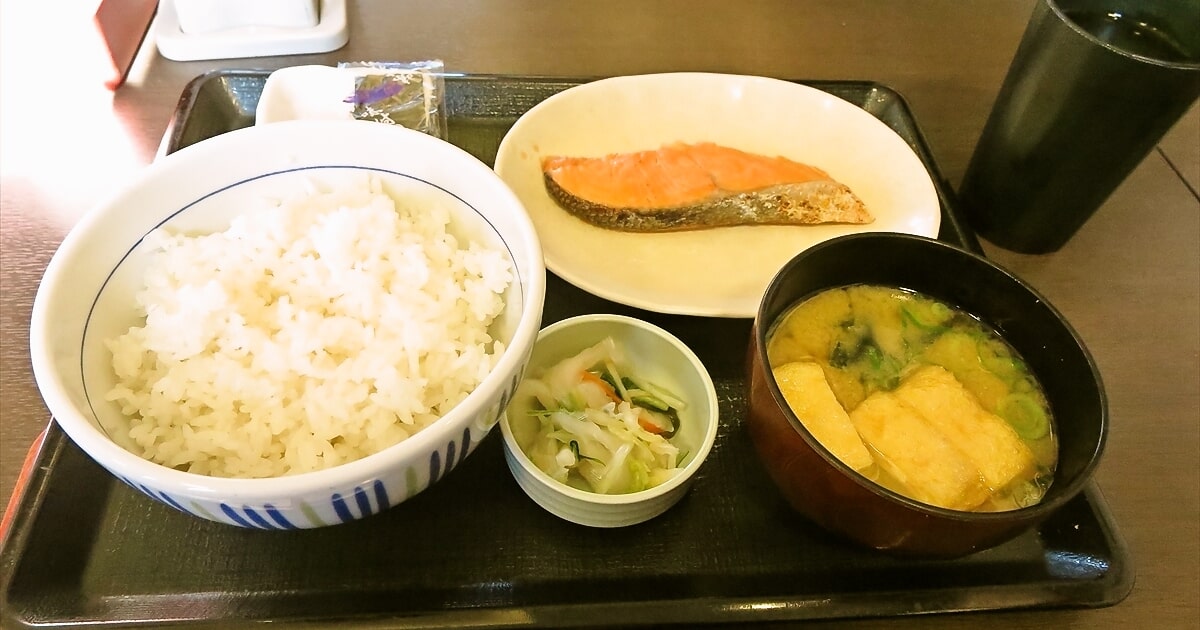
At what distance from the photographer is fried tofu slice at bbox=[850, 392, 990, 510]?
0.92 m

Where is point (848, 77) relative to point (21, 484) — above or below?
above

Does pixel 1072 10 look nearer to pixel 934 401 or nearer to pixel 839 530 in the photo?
pixel 934 401

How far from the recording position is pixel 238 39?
1.77 meters

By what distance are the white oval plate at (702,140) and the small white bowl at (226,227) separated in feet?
0.86

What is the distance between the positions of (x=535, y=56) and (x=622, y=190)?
1.94ft

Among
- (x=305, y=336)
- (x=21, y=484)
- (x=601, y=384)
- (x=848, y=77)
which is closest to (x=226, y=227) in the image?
(x=305, y=336)

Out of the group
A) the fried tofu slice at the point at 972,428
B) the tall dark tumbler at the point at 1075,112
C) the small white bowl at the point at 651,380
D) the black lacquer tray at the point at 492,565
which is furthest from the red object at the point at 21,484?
the tall dark tumbler at the point at 1075,112

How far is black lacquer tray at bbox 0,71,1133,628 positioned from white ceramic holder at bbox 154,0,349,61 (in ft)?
3.48

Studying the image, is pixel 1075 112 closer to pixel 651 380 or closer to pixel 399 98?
pixel 651 380

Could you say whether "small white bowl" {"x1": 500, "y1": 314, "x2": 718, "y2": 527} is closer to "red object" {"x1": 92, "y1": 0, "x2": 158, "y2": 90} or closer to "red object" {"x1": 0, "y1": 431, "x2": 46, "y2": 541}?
"red object" {"x1": 0, "y1": 431, "x2": 46, "y2": 541}

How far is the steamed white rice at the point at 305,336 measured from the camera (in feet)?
3.00

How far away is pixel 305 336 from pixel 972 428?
0.87 metres

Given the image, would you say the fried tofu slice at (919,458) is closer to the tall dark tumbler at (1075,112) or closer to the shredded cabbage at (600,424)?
the shredded cabbage at (600,424)

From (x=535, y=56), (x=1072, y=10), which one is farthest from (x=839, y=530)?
(x=535, y=56)
